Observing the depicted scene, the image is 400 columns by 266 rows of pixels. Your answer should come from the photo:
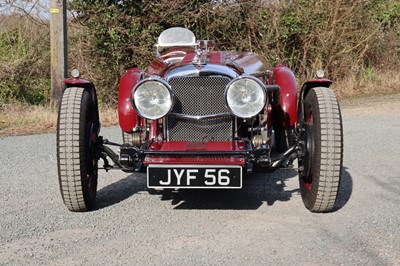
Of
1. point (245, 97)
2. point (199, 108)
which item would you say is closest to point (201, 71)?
point (199, 108)

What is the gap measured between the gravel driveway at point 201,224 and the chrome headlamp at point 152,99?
840 mm

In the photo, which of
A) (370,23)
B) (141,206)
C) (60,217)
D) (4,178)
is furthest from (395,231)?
(370,23)

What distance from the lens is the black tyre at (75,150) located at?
4.94 meters

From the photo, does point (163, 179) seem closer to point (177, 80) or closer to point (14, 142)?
point (177, 80)

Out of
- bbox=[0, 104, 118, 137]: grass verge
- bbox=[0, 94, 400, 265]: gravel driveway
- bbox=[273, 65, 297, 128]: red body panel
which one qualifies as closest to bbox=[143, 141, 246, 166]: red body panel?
bbox=[0, 94, 400, 265]: gravel driveway

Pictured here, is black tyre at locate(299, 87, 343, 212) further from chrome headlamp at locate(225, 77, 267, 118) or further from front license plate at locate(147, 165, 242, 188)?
front license plate at locate(147, 165, 242, 188)

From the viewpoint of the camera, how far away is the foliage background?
12484mm

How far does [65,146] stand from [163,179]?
0.85m

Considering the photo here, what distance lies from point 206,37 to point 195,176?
8.75 metres

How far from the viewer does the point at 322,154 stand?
489 centimetres

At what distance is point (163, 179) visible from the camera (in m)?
4.75

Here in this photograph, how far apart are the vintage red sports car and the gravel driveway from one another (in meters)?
0.30

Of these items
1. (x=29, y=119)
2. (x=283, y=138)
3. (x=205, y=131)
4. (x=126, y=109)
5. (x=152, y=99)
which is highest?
(x=152, y=99)

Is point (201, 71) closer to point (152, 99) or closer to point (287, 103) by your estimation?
point (152, 99)
